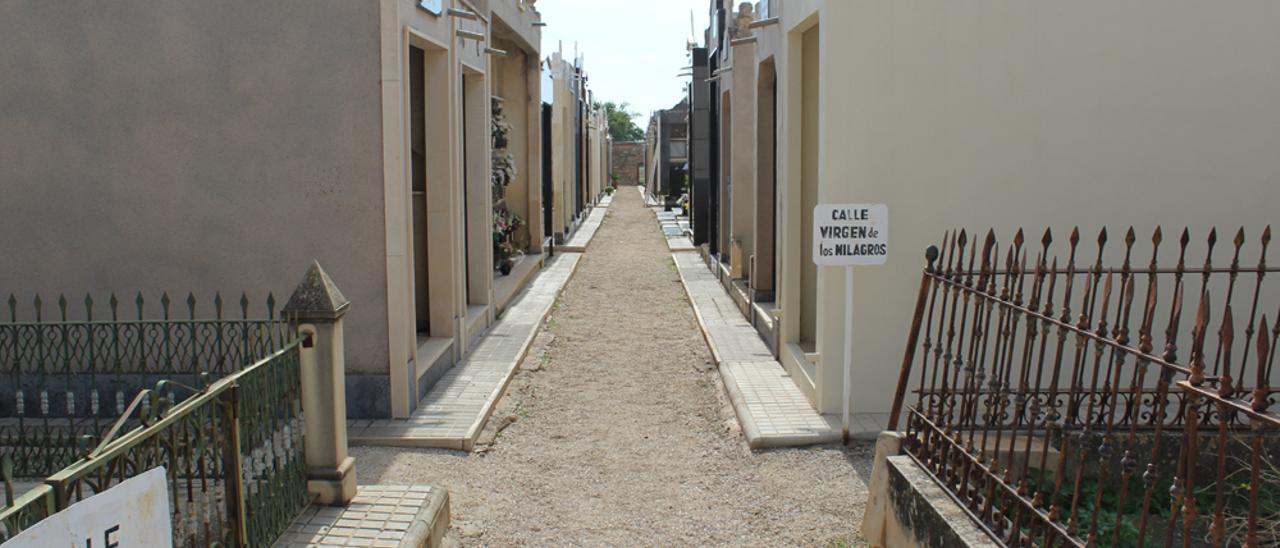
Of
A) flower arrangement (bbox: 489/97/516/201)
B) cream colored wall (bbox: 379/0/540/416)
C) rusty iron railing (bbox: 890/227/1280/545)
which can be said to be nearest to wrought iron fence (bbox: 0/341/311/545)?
cream colored wall (bbox: 379/0/540/416)

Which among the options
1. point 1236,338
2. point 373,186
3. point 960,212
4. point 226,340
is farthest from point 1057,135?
point 226,340

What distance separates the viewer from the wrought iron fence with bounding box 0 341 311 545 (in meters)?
3.30

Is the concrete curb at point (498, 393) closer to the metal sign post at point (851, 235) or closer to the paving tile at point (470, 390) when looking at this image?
the paving tile at point (470, 390)

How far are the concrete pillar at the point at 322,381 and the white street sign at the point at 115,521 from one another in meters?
2.04

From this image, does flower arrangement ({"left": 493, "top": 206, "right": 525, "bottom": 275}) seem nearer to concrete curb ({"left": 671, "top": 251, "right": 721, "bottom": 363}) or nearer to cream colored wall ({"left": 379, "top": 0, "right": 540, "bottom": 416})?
concrete curb ({"left": 671, "top": 251, "right": 721, "bottom": 363})

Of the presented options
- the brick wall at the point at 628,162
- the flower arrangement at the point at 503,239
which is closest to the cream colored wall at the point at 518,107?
the flower arrangement at the point at 503,239

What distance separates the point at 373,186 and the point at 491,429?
1.99 metres

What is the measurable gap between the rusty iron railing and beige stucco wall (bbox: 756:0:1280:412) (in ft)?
1.10

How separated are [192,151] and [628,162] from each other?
58.4 m

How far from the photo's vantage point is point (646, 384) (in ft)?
32.2

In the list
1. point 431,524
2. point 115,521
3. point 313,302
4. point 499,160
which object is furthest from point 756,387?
point 499,160

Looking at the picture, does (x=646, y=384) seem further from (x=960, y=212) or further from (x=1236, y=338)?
(x=1236, y=338)

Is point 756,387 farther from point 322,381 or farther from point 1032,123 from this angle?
point 322,381

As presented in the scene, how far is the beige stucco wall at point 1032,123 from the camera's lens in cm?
727
